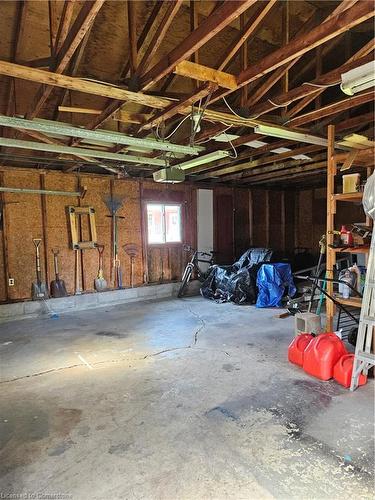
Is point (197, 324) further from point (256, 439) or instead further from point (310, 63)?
point (310, 63)

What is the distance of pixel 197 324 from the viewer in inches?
180

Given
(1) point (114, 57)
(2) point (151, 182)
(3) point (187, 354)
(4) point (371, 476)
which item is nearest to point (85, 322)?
(3) point (187, 354)

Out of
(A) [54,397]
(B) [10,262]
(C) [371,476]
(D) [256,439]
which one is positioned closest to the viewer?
(C) [371,476]

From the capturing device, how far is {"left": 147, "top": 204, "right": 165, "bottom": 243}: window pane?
6531 mm

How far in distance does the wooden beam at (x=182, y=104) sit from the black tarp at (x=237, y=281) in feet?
11.2

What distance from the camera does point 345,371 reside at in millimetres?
2676

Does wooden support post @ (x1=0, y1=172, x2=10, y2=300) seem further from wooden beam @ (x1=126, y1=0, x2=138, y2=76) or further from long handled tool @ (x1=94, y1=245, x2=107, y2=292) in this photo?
wooden beam @ (x1=126, y1=0, x2=138, y2=76)

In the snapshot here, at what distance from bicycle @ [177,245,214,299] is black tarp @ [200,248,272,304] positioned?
0.99 ft

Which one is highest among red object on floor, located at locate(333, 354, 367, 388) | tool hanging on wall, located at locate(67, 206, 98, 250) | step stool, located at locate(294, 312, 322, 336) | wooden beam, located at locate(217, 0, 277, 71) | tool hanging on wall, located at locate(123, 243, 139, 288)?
wooden beam, located at locate(217, 0, 277, 71)

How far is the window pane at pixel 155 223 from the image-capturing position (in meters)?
6.53

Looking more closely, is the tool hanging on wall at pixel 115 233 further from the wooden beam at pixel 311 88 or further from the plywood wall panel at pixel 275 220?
the plywood wall panel at pixel 275 220

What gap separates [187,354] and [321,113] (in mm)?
2776

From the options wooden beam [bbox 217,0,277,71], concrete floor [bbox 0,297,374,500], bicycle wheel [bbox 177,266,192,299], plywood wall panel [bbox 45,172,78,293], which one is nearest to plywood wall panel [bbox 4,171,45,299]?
plywood wall panel [bbox 45,172,78,293]

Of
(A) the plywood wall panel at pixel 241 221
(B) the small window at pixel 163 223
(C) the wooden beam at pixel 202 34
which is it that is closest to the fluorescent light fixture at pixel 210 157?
(C) the wooden beam at pixel 202 34
